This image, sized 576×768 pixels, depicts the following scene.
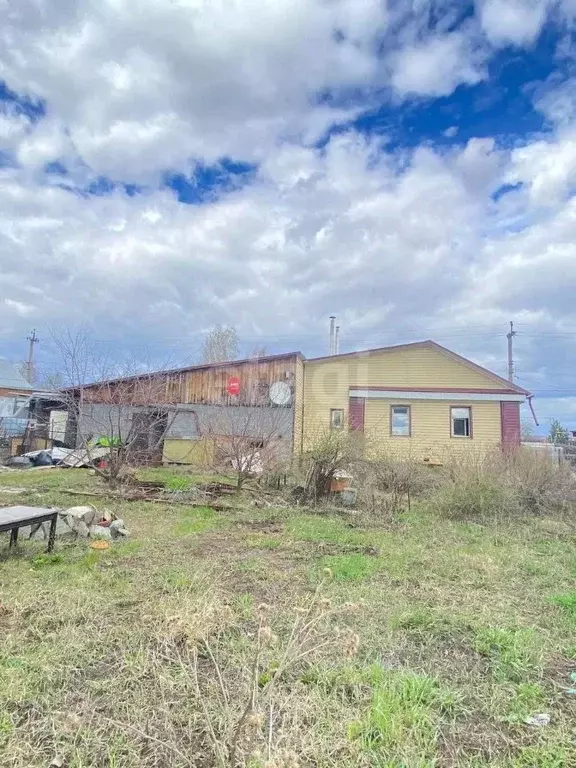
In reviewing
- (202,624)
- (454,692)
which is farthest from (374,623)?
(202,624)

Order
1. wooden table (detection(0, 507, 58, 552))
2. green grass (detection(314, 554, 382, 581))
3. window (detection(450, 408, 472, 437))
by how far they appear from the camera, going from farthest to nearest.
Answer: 1. window (detection(450, 408, 472, 437))
2. wooden table (detection(0, 507, 58, 552))
3. green grass (detection(314, 554, 382, 581))

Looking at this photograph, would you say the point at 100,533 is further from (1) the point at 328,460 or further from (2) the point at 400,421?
(2) the point at 400,421

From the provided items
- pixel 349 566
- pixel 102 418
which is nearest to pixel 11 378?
pixel 102 418

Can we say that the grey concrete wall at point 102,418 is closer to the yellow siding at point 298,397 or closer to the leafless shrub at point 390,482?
the leafless shrub at point 390,482

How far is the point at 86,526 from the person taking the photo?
252 inches

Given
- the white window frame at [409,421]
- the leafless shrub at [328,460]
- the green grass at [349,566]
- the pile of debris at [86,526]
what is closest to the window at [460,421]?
the white window frame at [409,421]

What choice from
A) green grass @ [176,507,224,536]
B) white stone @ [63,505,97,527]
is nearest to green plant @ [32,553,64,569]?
white stone @ [63,505,97,527]

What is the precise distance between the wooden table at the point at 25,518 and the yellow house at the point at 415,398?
1120 cm

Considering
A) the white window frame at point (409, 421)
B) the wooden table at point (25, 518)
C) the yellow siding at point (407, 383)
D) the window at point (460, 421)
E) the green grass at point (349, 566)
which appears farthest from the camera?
the white window frame at point (409, 421)

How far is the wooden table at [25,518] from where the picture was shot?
502 centimetres

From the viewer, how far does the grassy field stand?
6.85ft

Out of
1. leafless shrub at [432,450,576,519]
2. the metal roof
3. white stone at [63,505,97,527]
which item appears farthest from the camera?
the metal roof

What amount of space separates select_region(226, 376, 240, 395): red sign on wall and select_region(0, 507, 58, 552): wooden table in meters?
11.4

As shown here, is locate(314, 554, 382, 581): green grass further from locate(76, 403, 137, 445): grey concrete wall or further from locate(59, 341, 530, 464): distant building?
locate(59, 341, 530, 464): distant building
